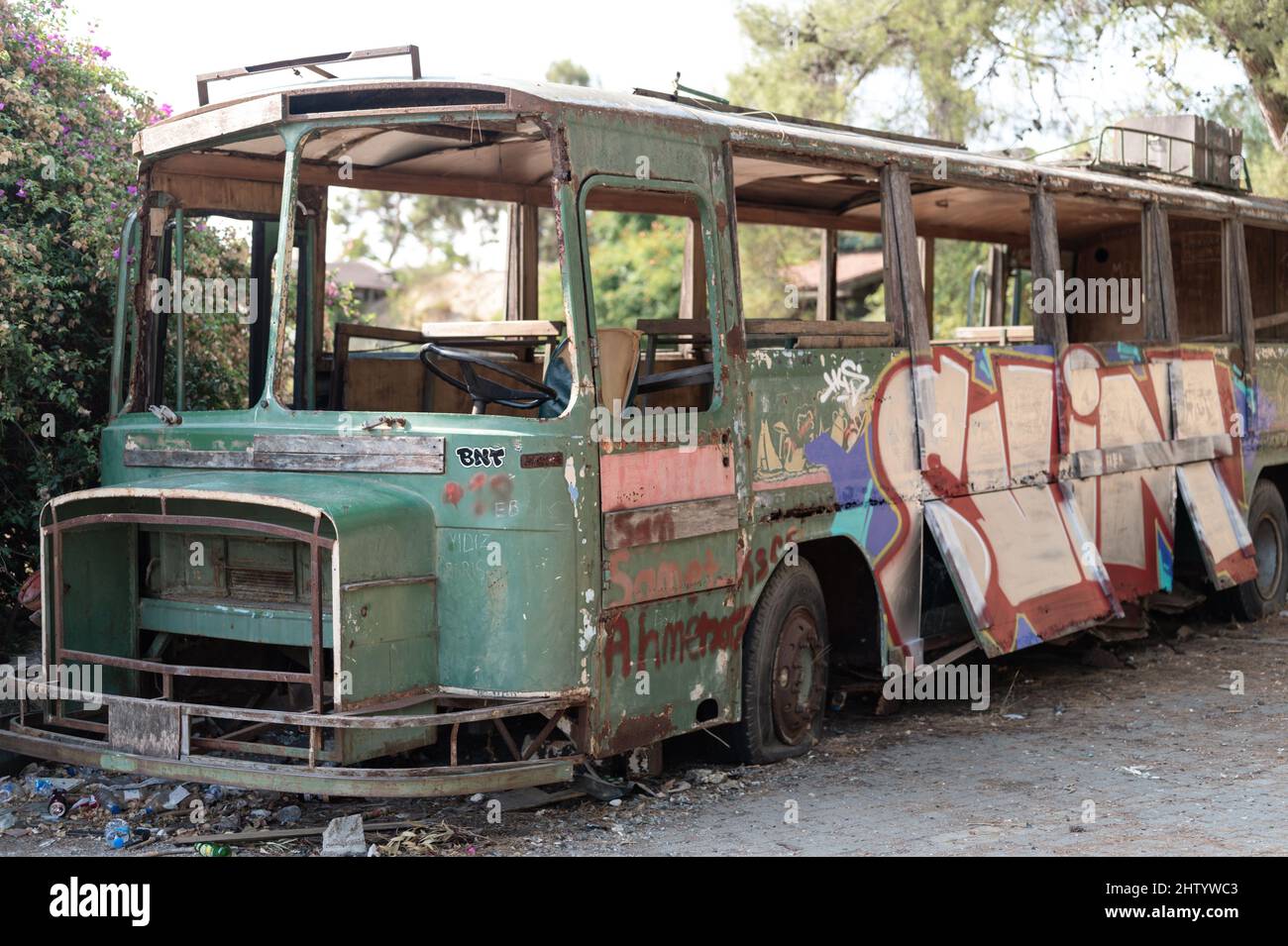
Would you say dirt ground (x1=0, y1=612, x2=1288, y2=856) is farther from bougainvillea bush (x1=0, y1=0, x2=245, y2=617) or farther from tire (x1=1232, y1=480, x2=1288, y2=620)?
bougainvillea bush (x1=0, y1=0, x2=245, y2=617)

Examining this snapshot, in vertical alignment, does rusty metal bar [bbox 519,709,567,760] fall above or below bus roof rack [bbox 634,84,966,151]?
below

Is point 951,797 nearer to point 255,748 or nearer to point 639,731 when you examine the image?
point 639,731

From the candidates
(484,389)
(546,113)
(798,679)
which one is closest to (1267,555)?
(798,679)

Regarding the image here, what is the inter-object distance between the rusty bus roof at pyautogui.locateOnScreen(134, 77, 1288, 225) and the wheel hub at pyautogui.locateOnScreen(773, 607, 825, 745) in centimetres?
220

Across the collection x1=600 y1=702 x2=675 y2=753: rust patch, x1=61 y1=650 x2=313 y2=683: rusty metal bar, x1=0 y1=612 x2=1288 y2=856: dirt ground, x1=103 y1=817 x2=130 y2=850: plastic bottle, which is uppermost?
x1=61 y1=650 x2=313 y2=683: rusty metal bar

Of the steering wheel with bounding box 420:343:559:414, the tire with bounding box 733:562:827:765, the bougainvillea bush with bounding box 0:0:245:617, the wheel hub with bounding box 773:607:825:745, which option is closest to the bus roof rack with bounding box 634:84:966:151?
the steering wheel with bounding box 420:343:559:414

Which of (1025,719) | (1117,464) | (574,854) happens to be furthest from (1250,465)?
(574,854)

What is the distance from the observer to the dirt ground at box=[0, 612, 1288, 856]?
19.0ft

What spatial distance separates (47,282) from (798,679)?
4522mm

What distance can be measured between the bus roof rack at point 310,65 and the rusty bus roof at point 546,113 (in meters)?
0.13

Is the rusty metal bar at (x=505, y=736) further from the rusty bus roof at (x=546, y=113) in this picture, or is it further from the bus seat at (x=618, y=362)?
the rusty bus roof at (x=546, y=113)

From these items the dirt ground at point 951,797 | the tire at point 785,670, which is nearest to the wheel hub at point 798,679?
the tire at point 785,670

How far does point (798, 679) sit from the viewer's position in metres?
7.22

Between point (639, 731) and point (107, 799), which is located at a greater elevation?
point (639, 731)
